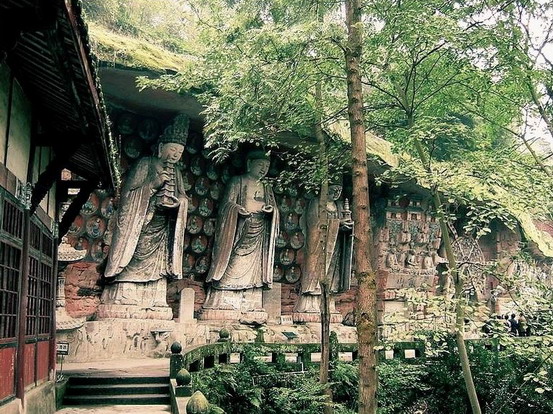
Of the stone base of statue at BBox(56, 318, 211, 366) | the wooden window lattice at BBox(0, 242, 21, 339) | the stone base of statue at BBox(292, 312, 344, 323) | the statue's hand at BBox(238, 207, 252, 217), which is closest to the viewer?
the wooden window lattice at BBox(0, 242, 21, 339)

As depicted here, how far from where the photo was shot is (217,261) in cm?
1432

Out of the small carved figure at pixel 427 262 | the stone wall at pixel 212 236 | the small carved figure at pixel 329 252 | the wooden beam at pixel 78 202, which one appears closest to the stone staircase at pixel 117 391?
the wooden beam at pixel 78 202

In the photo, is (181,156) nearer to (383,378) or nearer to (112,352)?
(112,352)

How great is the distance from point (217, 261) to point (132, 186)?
8.58 ft

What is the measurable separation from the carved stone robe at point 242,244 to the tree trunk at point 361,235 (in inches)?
301

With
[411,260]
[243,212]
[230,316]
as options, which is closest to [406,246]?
[411,260]

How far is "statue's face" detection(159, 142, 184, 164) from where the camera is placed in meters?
13.1

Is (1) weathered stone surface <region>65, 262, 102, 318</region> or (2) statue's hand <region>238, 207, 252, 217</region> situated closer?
(1) weathered stone surface <region>65, 262, 102, 318</region>

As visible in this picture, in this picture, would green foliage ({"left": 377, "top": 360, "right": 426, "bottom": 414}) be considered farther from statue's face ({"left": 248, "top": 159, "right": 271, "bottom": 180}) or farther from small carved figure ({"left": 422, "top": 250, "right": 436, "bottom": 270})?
small carved figure ({"left": 422, "top": 250, "right": 436, "bottom": 270})

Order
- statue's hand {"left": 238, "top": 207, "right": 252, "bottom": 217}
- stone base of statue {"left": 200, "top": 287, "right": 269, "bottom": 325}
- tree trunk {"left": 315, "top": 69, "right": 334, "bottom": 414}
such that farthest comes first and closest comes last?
statue's hand {"left": 238, "top": 207, "right": 252, "bottom": 217}
stone base of statue {"left": 200, "top": 287, "right": 269, "bottom": 325}
tree trunk {"left": 315, "top": 69, "right": 334, "bottom": 414}

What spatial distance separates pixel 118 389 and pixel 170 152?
5653 mm

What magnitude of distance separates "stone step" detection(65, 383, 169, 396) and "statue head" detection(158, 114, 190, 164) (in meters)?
5.53

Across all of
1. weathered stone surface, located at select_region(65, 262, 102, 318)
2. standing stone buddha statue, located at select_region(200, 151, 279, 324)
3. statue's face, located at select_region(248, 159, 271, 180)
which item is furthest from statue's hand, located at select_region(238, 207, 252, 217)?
weathered stone surface, located at select_region(65, 262, 102, 318)

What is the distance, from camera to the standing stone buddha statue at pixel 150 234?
495 inches
